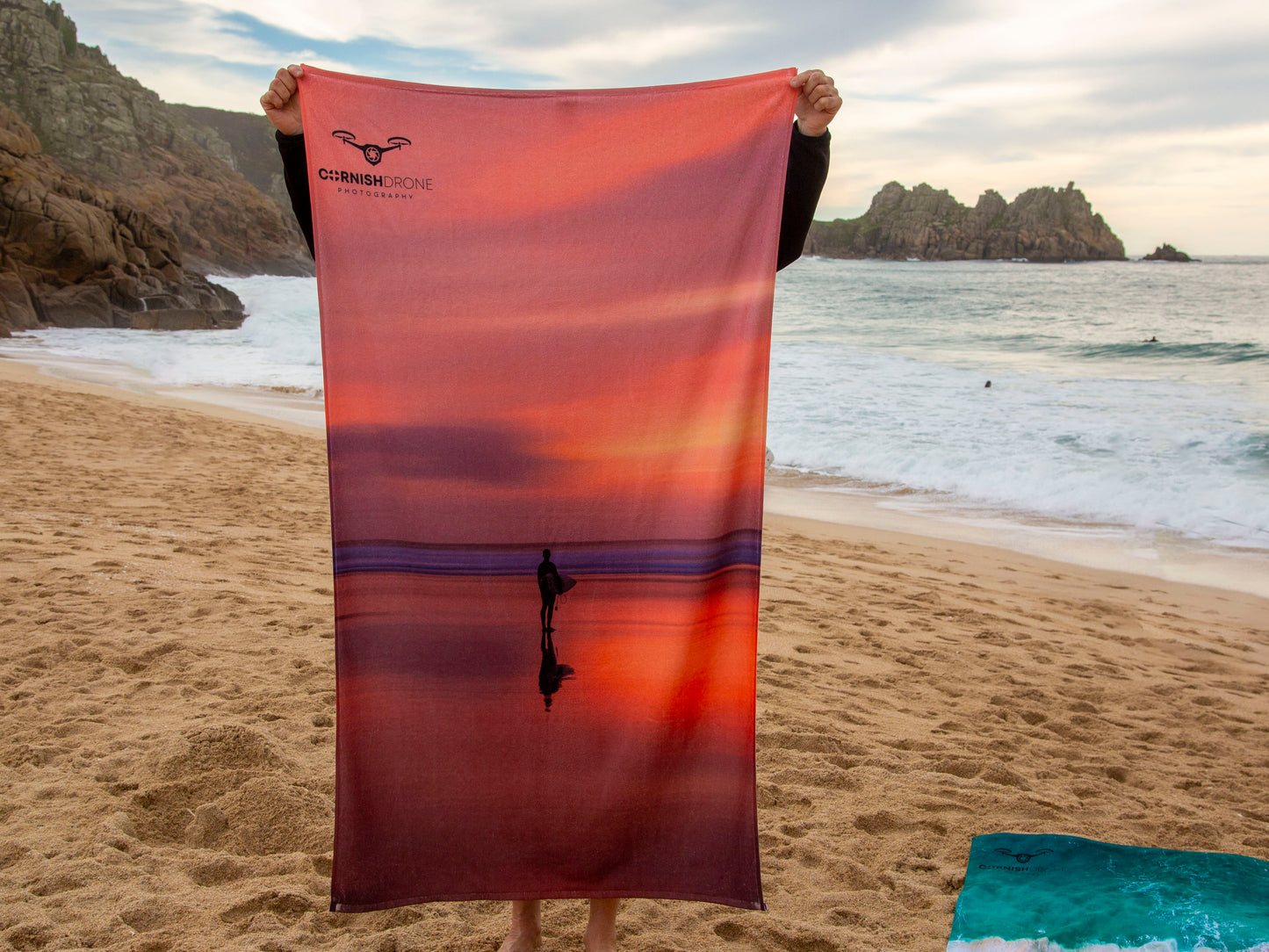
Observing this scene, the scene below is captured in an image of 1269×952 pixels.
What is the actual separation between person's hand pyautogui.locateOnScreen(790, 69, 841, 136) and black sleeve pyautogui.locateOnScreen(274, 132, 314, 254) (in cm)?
106

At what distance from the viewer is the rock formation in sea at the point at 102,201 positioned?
22641mm

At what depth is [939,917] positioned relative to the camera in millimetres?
2350

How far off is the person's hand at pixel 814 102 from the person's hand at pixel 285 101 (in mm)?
1047

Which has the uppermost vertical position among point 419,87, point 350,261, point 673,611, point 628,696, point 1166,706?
point 419,87

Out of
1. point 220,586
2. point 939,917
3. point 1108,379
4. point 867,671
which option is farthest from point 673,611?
point 1108,379

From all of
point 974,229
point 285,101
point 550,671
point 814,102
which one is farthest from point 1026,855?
point 974,229

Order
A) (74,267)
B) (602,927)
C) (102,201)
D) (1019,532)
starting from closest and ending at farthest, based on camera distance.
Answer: (602,927), (1019,532), (74,267), (102,201)

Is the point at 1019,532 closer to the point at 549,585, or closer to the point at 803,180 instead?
the point at 803,180

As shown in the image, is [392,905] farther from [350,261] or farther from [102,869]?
[350,261]

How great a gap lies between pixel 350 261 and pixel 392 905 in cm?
142

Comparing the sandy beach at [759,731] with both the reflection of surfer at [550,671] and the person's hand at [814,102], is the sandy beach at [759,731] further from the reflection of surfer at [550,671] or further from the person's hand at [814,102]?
the person's hand at [814,102]

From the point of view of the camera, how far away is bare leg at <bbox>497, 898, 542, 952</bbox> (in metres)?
2.16

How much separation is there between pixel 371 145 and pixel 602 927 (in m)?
1.87

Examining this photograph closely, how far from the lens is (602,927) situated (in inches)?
82.6
